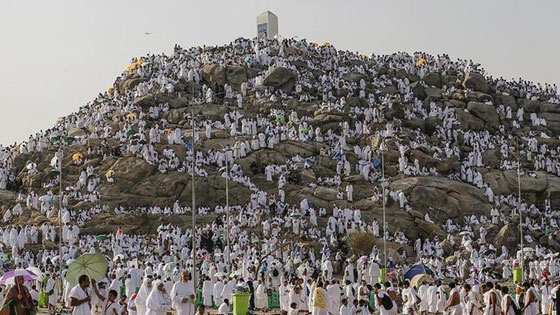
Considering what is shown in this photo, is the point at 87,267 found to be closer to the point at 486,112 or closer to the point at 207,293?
the point at 207,293

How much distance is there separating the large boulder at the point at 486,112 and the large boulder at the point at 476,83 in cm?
362

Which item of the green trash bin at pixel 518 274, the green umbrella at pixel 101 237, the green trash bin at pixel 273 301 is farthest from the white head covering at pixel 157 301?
the green umbrella at pixel 101 237

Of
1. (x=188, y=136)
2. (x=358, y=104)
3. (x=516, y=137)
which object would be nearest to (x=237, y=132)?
(x=188, y=136)

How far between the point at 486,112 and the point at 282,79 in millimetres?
15891

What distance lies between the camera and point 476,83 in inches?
2931

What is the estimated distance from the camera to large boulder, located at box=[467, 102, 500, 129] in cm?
6981

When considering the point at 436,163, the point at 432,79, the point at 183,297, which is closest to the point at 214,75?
the point at 432,79

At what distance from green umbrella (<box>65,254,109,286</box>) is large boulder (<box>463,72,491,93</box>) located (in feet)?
189

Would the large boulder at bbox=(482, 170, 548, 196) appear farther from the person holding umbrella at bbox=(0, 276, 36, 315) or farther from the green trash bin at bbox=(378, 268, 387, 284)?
the person holding umbrella at bbox=(0, 276, 36, 315)

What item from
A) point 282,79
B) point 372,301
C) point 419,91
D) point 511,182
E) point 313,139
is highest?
point 282,79

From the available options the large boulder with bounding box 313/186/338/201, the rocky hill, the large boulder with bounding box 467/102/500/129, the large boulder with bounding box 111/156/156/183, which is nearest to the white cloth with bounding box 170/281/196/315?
the rocky hill

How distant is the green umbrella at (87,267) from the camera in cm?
1989

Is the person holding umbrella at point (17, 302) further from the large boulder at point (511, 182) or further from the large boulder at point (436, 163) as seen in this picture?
the large boulder at point (511, 182)

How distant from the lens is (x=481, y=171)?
194 ft
